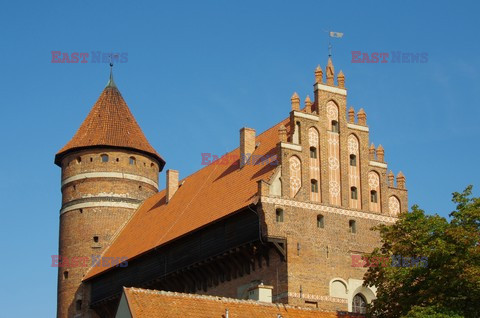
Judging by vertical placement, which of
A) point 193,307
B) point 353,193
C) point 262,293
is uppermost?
point 353,193

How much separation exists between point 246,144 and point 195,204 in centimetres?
401

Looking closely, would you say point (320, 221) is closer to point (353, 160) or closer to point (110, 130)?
point (353, 160)

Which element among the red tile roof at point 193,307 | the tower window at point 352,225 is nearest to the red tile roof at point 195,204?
the tower window at point 352,225

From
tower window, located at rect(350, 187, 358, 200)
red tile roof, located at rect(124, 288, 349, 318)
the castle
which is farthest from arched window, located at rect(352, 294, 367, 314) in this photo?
red tile roof, located at rect(124, 288, 349, 318)

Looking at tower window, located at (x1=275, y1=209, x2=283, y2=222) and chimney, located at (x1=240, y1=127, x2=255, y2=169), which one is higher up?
chimney, located at (x1=240, y1=127, x2=255, y2=169)

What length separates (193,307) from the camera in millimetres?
30344

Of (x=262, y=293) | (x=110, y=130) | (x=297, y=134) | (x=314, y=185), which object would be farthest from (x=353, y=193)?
(x=110, y=130)

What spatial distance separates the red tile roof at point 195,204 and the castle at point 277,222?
7 centimetres

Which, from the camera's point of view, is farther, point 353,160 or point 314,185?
point 353,160

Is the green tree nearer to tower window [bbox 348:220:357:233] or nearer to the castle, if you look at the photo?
the castle

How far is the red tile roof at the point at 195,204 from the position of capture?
40.2 meters

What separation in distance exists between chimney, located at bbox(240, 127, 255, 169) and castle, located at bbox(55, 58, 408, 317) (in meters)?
0.04

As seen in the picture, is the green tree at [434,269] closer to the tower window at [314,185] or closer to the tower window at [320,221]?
the tower window at [320,221]

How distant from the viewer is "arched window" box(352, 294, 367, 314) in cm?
3828
